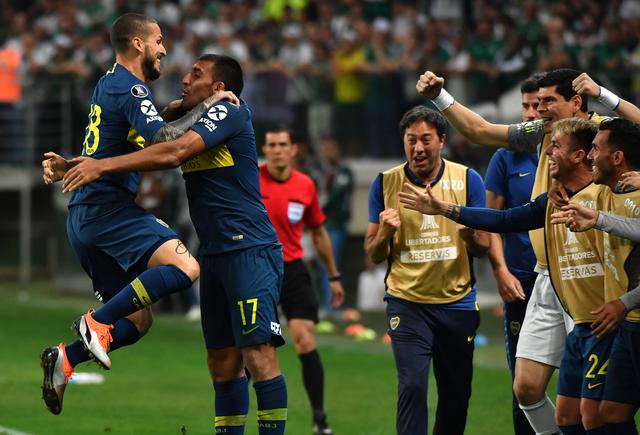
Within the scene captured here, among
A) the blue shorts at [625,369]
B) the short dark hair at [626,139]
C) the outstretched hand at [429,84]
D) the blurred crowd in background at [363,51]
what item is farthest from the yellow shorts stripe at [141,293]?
the blurred crowd in background at [363,51]

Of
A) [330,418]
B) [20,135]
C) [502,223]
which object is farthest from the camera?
[20,135]

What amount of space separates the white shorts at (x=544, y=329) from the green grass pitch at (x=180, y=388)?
2.25 metres

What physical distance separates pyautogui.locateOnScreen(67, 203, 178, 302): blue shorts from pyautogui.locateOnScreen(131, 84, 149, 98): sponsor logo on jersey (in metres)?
0.76

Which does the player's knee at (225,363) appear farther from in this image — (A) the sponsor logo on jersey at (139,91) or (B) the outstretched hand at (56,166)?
(A) the sponsor logo on jersey at (139,91)

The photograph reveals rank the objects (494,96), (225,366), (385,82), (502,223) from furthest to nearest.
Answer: (385,82), (494,96), (225,366), (502,223)

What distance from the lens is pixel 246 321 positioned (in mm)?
8258

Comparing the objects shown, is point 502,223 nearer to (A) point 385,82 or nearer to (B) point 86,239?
(B) point 86,239

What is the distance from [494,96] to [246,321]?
37.3 ft

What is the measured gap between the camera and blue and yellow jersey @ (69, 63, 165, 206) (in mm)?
8109

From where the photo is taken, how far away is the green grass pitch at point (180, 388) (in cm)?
1119

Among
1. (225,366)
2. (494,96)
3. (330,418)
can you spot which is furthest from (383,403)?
(494,96)

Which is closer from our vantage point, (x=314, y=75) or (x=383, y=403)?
(x=383, y=403)

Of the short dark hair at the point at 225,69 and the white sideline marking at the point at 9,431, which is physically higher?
the short dark hair at the point at 225,69

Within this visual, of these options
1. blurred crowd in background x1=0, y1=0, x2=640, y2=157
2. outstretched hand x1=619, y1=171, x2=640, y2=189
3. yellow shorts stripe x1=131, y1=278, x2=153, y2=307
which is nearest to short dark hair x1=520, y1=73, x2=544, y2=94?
outstretched hand x1=619, y1=171, x2=640, y2=189
